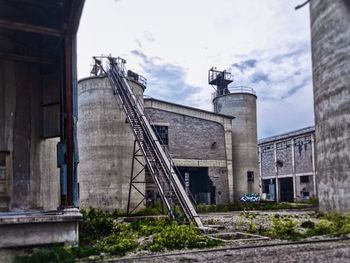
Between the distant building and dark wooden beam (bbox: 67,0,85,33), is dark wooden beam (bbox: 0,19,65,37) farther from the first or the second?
the distant building

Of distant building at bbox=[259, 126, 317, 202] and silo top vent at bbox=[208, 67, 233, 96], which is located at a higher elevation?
silo top vent at bbox=[208, 67, 233, 96]

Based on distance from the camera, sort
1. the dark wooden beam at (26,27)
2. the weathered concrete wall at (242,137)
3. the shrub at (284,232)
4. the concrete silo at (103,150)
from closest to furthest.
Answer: the dark wooden beam at (26,27) → the shrub at (284,232) → the concrete silo at (103,150) → the weathered concrete wall at (242,137)

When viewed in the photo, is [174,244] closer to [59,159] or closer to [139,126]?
[59,159]

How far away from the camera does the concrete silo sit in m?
22.6

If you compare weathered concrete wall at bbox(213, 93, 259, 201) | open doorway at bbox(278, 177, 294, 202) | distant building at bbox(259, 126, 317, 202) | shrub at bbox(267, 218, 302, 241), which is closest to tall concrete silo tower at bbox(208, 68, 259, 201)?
weathered concrete wall at bbox(213, 93, 259, 201)

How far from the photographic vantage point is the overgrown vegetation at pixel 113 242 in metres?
7.38

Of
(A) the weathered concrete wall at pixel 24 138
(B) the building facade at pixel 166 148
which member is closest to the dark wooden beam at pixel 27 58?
(A) the weathered concrete wall at pixel 24 138

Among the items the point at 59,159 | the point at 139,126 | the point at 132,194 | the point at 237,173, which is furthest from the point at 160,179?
the point at 237,173

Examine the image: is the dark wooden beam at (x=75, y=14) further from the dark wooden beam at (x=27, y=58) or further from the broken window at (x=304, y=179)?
the broken window at (x=304, y=179)

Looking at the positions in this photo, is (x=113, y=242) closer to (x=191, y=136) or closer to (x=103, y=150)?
(x=103, y=150)

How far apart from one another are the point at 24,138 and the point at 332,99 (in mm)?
11883

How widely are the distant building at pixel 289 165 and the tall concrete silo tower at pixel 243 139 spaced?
325 inches

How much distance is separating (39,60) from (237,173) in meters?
24.7

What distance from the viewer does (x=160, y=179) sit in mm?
17422
